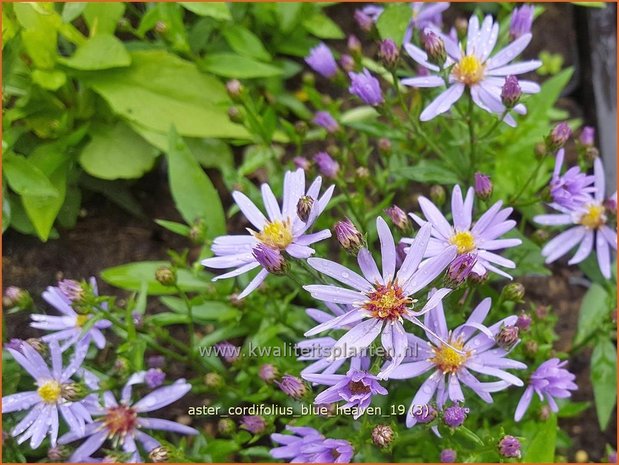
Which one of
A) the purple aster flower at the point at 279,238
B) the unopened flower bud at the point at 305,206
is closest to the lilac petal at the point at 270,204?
the purple aster flower at the point at 279,238

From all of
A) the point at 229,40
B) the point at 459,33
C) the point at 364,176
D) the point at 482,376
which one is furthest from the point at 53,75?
the point at 482,376

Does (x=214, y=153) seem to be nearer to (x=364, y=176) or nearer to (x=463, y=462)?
(x=364, y=176)

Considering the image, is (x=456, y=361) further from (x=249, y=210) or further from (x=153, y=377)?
(x=153, y=377)

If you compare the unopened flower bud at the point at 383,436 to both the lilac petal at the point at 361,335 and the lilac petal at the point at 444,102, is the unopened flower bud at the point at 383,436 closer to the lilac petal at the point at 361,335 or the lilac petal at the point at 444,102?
the lilac petal at the point at 361,335

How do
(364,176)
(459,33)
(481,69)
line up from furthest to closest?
(459,33)
(364,176)
(481,69)

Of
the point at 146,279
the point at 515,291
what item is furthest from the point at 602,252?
the point at 146,279

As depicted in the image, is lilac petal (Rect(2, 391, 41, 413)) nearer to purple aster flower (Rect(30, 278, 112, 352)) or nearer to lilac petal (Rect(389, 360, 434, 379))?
purple aster flower (Rect(30, 278, 112, 352))

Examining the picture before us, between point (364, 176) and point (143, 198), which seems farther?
point (143, 198)

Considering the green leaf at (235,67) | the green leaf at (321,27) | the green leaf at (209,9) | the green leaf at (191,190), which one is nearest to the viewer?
the green leaf at (191,190)
